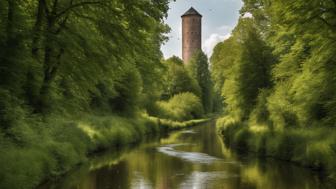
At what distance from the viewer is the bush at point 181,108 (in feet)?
197

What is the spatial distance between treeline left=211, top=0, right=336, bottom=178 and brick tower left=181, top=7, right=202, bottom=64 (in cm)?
7418

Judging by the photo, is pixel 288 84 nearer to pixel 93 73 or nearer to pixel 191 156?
pixel 191 156

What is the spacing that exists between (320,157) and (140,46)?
887 centimetres

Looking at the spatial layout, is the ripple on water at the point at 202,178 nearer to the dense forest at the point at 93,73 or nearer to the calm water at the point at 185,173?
the calm water at the point at 185,173

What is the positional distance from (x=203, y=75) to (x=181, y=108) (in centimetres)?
2671

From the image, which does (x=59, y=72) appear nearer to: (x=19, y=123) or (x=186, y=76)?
(x=19, y=123)

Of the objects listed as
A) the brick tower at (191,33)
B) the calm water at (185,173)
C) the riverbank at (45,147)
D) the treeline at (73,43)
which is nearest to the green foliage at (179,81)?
the brick tower at (191,33)

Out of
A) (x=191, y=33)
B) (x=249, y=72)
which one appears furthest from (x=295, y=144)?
(x=191, y=33)

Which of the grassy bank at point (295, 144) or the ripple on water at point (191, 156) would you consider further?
the ripple on water at point (191, 156)

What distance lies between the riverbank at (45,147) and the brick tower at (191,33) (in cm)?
8890

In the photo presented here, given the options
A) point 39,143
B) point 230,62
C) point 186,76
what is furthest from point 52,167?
point 186,76

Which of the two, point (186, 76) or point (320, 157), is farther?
point (186, 76)

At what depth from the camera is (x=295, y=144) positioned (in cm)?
2261

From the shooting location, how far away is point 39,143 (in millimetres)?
17250
